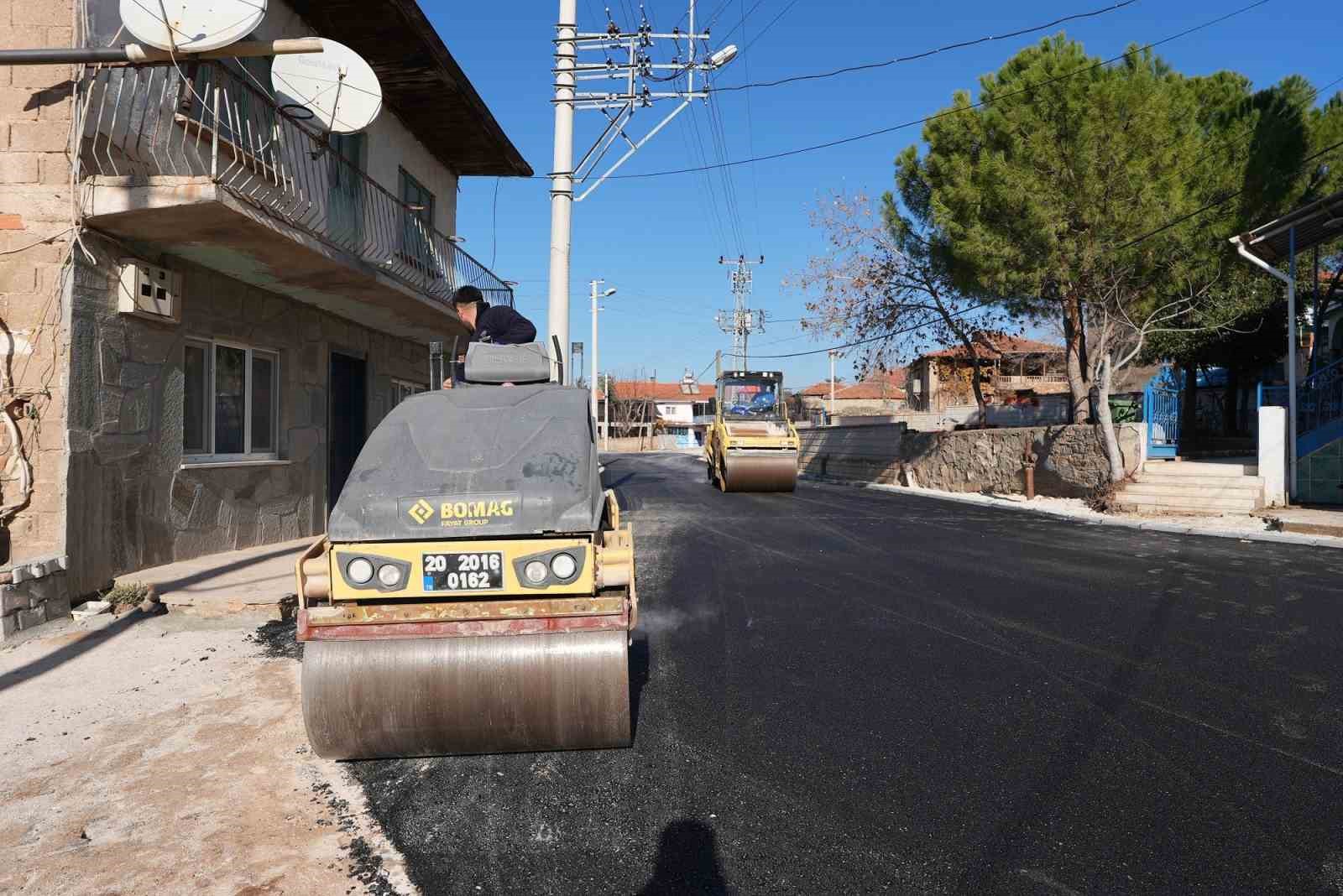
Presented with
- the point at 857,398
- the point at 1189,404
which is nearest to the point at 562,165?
the point at 1189,404

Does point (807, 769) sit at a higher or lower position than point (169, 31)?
lower

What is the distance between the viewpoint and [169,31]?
649 centimetres

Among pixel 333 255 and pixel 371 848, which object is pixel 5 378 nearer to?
pixel 333 255

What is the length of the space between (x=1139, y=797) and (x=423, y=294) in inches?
417

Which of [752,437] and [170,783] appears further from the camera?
[752,437]

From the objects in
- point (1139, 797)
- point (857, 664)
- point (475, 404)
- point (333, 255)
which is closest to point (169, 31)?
point (333, 255)

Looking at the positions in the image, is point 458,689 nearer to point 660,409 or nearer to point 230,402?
point 230,402

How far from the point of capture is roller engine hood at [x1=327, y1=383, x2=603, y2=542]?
4121 mm

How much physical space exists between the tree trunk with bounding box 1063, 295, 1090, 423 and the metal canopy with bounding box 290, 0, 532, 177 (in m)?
12.2

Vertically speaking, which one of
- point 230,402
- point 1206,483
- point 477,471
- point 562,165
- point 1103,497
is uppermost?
point 562,165

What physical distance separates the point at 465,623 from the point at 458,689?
0.93 ft

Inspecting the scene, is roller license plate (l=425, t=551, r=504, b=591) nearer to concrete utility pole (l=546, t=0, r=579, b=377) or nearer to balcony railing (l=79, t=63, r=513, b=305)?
balcony railing (l=79, t=63, r=513, b=305)

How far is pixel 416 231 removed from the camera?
14352 mm

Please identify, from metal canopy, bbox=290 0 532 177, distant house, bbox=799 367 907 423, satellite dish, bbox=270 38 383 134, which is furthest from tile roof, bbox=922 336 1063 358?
distant house, bbox=799 367 907 423
